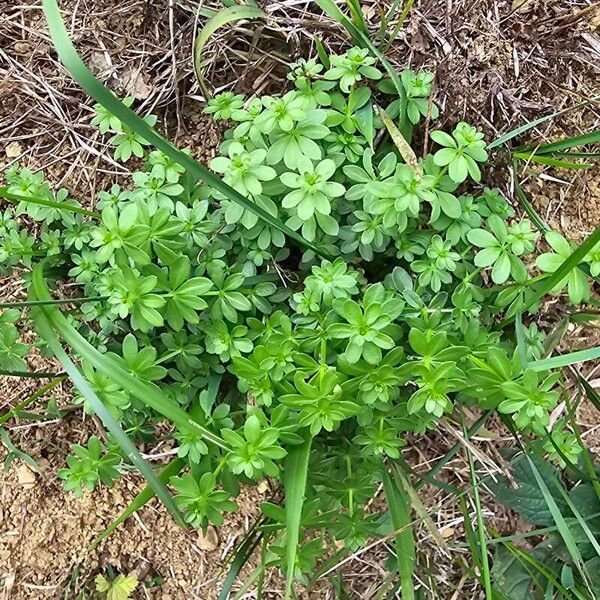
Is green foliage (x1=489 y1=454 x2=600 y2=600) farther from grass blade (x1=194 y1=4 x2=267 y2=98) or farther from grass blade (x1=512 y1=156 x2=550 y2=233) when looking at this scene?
grass blade (x1=194 y1=4 x2=267 y2=98)

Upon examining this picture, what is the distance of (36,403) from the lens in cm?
171

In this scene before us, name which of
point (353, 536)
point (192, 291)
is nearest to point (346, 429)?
point (353, 536)

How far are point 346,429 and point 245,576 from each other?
627mm

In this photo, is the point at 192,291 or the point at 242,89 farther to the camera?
the point at 242,89

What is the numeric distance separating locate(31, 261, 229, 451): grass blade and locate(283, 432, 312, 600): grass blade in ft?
0.39

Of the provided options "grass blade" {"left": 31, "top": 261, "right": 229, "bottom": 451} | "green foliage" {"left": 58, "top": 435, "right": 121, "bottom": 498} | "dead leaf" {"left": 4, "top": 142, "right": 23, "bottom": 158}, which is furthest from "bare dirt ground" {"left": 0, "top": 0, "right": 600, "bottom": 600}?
"grass blade" {"left": 31, "top": 261, "right": 229, "bottom": 451}

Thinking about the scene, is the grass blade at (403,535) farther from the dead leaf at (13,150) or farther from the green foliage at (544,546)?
the dead leaf at (13,150)

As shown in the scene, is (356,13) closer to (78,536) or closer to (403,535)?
(403,535)

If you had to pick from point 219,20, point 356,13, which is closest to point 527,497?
point 356,13

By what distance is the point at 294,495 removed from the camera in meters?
1.09

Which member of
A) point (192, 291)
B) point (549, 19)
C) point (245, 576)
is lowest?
point (245, 576)

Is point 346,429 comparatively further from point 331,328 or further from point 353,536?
point 331,328

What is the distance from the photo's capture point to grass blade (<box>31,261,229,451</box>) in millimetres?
1077

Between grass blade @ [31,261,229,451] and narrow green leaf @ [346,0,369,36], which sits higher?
narrow green leaf @ [346,0,369,36]
